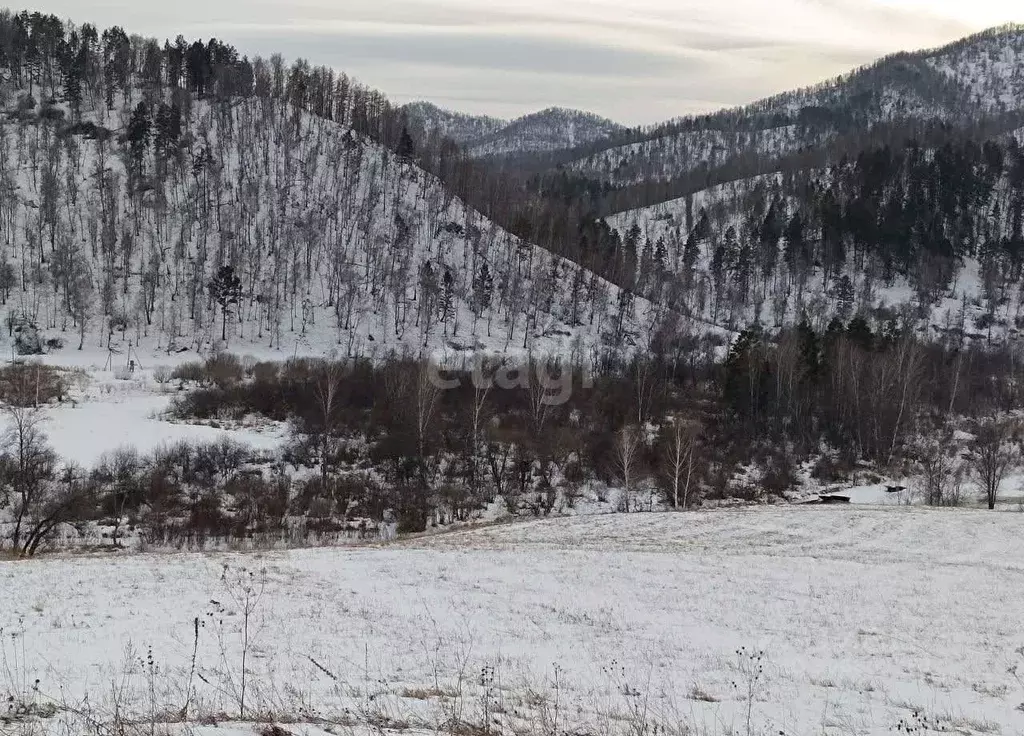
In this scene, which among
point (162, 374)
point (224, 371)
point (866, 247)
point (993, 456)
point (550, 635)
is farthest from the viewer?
point (866, 247)

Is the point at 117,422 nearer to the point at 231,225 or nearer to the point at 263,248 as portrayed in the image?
the point at 263,248

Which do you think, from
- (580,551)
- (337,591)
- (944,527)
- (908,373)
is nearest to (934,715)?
(337,591)

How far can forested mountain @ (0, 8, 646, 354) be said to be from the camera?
78.5 meters

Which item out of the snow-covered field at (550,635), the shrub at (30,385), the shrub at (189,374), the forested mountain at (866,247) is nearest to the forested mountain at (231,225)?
the shrub at (189,374)

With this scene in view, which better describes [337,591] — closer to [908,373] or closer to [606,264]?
[908,373]

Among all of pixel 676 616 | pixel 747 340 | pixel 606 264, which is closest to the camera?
pixel 676 616

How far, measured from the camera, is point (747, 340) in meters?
66.1

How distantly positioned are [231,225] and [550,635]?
85797mm

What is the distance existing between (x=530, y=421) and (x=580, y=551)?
30980 millimetres

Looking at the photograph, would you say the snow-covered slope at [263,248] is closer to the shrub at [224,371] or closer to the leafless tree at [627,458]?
the shrub at [224,371]

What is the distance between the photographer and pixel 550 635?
14961 mm

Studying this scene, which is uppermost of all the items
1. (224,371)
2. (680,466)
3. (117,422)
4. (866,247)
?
(866,247)

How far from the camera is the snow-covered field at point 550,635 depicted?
10.3 meters

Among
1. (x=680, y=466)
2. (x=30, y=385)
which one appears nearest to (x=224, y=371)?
(x=30, y=385)
